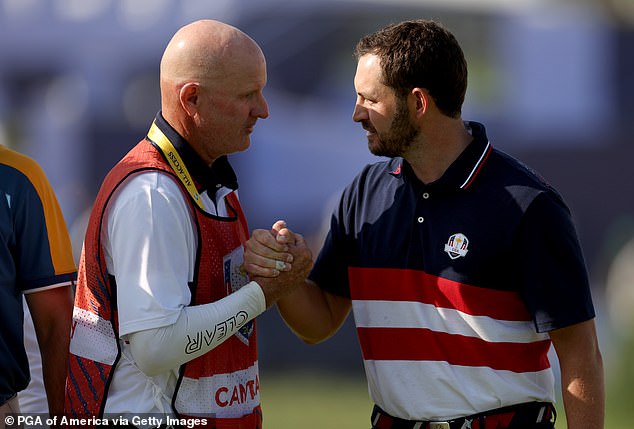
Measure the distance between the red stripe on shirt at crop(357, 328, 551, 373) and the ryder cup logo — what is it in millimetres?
272

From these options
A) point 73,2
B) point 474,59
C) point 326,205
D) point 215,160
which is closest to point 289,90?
point 326,205

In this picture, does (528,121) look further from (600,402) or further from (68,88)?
(600,402)

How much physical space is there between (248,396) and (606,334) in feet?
22.0

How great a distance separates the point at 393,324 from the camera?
142 inches

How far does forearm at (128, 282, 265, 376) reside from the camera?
10.0ft

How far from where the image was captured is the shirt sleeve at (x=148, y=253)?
3.04 metres

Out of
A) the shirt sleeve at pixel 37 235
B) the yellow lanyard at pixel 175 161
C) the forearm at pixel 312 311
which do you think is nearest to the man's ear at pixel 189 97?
the yellow lanyard at pixel 175 161

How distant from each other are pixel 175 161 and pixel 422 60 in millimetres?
953

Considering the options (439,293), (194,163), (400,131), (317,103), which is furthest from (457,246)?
(317,103)

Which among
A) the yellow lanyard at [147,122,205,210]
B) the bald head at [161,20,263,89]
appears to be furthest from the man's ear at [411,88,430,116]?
the yellow lanyard at [147,122,205,210]

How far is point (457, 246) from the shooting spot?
350cm

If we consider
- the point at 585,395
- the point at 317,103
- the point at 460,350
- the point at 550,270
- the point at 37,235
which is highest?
the point at 317,103

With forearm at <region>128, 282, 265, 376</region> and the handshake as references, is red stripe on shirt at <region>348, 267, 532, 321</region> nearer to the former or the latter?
the handshake

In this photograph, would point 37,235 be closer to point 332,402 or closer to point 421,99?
point 421,99
